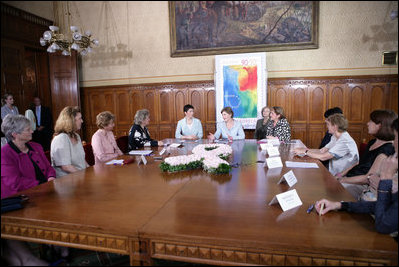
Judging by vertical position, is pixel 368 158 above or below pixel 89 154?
above

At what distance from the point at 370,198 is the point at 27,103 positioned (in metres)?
7.92

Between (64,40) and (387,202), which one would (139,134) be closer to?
(64,40)

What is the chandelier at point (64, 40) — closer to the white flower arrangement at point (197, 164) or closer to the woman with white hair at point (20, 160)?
the woman with white hair at point (20, 160)

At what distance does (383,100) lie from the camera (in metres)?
6.36

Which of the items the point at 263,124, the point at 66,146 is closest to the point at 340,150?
the point at 263,124

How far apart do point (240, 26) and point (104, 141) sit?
16.0ft

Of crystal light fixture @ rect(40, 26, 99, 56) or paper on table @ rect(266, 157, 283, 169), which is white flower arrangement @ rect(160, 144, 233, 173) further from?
crystal light fixture @ rect(40, 26, 99, 56)

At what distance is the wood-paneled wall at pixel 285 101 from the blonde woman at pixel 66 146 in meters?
4.47

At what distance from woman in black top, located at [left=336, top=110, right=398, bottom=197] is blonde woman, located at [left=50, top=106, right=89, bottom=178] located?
2.91 m

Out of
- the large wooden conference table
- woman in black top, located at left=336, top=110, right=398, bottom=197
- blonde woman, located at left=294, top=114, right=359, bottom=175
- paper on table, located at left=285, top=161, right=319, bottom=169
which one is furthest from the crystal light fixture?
woman in black top, located at left=336, top=110, right=398, bottom=197

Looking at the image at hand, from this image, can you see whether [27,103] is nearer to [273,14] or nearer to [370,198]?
[273,14]

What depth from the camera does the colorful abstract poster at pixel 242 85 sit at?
672 centimetres

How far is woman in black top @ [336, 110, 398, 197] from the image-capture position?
2.43 metres

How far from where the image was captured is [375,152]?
102 inches
